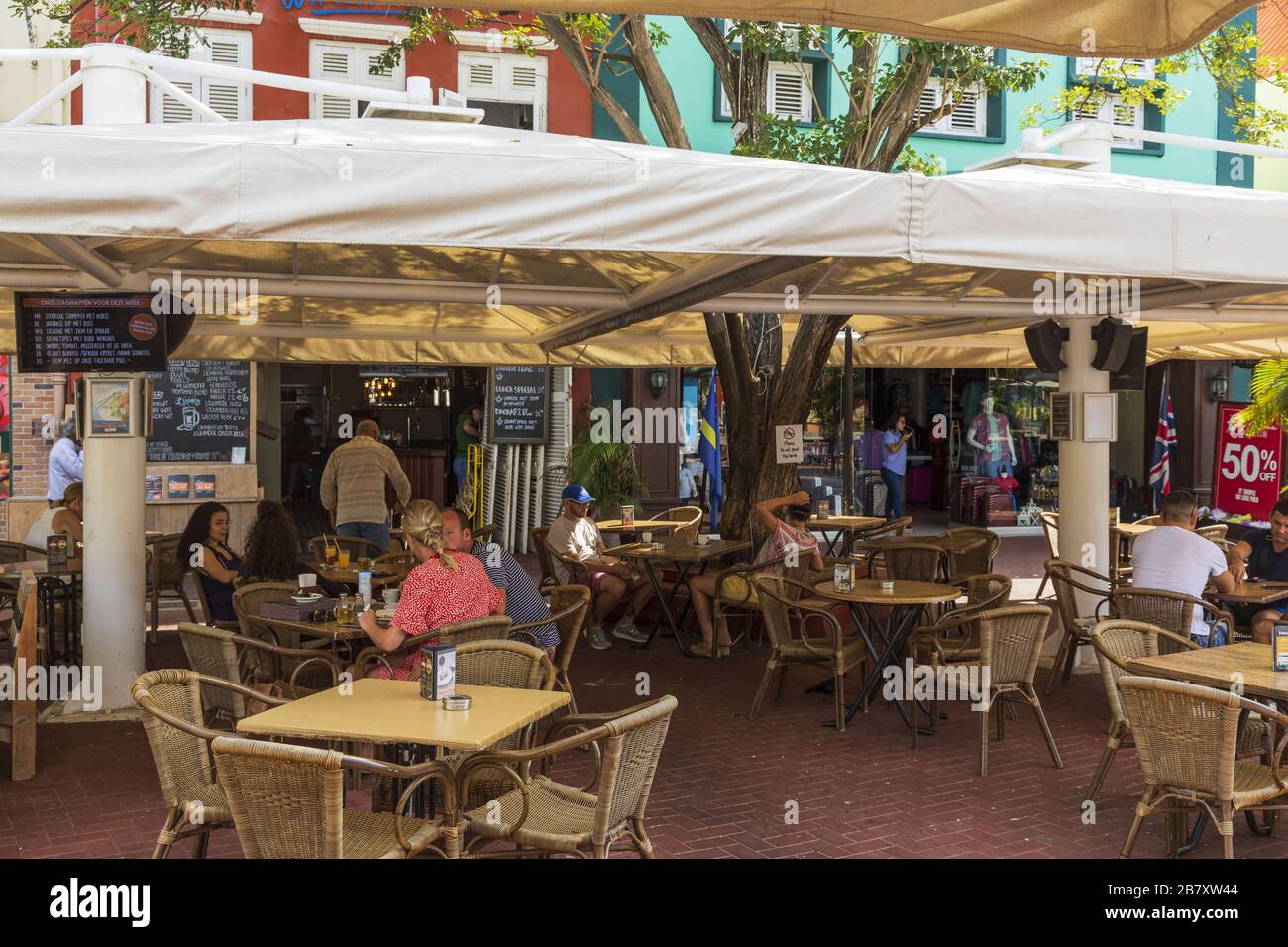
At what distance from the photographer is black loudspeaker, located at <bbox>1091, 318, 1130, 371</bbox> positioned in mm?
8820

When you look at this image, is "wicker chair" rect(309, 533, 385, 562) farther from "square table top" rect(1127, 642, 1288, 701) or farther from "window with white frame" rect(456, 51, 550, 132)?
"window with white frame" rect(456, 51, 550, 132)

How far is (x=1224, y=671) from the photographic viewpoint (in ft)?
17.1

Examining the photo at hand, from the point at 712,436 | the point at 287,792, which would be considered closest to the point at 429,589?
the point at 287,792

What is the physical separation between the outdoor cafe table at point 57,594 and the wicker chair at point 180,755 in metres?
4.10

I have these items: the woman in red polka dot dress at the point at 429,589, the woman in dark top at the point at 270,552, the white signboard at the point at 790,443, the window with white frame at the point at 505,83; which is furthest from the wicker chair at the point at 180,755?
the window with white frame at the point at 505,83

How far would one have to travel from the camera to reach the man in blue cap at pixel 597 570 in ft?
32.2

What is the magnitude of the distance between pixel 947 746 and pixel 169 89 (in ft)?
17.4

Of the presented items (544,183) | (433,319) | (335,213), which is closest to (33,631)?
(335,213)

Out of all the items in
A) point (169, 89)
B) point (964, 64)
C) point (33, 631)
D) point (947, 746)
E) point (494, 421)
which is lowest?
point (947, 746)

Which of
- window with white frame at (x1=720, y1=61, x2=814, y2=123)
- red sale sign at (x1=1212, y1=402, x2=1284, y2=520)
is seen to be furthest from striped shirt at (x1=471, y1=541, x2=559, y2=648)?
window with white frame at (x1=720, y1=61, x2=814, y2=123)

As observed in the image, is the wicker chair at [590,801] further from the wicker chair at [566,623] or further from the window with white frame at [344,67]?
the window with white frame at [344,67]

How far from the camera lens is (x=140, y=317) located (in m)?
7.29

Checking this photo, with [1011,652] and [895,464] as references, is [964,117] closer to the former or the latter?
[895,464]

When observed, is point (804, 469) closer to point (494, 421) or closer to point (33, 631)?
point (494, 421)
